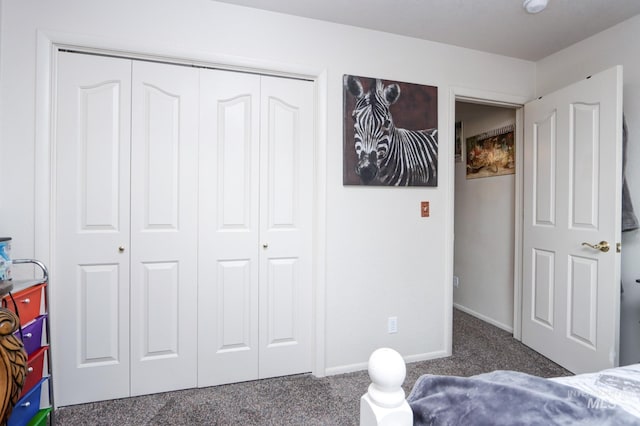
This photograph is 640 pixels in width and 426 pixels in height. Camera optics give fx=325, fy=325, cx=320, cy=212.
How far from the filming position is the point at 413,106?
234 cm

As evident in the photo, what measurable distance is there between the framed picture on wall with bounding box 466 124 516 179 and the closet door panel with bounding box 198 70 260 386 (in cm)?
230

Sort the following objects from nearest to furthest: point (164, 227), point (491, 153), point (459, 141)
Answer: point (164, 227) < point (491, 153) < point (459, 141)

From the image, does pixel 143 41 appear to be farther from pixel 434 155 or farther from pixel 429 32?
pixel 434 155

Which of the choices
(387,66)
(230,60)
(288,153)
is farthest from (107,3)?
(387,66)

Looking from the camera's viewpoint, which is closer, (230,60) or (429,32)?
(230,60)

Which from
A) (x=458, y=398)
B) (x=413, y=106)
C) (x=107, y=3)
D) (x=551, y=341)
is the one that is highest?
(x=107, y=3)

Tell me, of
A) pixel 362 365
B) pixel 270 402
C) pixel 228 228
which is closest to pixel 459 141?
pixel 362 365

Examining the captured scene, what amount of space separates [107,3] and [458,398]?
2.44 metres

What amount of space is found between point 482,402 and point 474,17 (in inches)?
87.8

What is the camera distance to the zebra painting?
2.20m

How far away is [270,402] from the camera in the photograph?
73.4 inches

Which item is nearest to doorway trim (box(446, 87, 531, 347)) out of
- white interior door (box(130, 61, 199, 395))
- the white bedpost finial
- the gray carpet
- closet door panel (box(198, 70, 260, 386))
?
the gray carpet

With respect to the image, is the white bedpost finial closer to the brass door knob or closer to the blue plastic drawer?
the blue plastic drawer

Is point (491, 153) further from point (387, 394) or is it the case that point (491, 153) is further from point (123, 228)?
point (123, 228)
